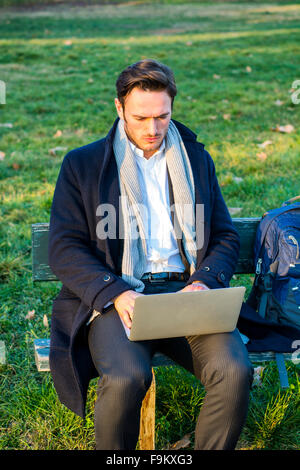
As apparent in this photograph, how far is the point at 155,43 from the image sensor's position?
1214 centimetres

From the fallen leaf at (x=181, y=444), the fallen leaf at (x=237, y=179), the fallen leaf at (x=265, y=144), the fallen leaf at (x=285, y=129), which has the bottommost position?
the fallen leaf at (x=181, y=444)

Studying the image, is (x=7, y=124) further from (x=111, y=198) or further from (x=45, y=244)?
(x=111, y=198)

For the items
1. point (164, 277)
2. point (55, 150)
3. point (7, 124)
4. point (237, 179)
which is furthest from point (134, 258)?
point (7, 124)

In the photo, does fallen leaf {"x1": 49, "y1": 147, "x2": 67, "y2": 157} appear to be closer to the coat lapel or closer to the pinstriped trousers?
the coat lapel

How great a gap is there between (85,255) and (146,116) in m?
0.72

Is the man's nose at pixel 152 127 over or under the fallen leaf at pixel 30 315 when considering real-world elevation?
over

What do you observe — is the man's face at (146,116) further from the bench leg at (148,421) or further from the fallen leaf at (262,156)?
the fallen leaf at (262,156)

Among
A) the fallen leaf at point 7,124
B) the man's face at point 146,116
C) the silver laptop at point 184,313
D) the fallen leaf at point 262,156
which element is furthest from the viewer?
the fallen leaf at point 7,124

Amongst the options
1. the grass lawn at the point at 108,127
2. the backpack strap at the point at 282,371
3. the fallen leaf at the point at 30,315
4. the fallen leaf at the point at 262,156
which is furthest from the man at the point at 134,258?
the fallen leaf at the point at 262,156

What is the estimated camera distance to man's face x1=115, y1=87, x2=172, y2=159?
271cm

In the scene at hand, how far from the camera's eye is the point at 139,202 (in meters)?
2.77

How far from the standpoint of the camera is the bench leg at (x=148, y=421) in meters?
2.50

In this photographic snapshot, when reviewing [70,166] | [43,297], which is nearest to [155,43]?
[43,297]

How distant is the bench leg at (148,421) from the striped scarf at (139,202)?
1.64ft
